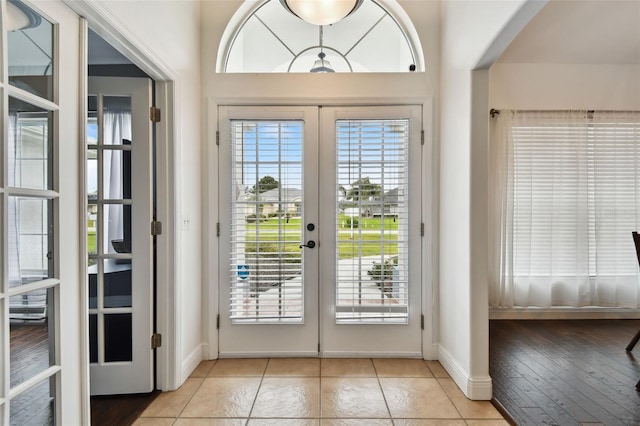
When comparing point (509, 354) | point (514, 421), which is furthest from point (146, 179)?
A: point (509, 354)

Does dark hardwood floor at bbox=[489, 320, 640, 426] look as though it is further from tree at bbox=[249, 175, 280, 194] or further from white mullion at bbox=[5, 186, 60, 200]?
white mullion at bbox=[5, 186, 60, 200]

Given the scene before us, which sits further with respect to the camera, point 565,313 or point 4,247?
point 565,313

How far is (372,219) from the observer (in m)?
2.80

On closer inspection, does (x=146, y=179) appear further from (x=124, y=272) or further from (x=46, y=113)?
(x=46, y=113)

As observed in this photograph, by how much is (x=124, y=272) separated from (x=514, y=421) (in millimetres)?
2565

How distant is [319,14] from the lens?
2004mm

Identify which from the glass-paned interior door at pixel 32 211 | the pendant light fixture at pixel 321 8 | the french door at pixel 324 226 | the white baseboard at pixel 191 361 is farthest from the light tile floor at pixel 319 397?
the pendant light fixture at pixel 321 8

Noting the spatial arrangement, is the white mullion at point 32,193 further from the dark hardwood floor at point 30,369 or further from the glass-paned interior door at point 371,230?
the glass-paned interior door at point 371,230

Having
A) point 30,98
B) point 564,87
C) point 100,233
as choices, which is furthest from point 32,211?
point 564,87

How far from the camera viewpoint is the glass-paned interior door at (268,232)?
279 centimetres

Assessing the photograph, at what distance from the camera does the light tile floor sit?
2.00m

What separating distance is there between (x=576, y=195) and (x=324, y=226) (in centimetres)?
Answer: 282

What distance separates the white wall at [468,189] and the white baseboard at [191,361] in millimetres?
1943

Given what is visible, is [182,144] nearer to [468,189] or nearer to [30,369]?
[30,369]
